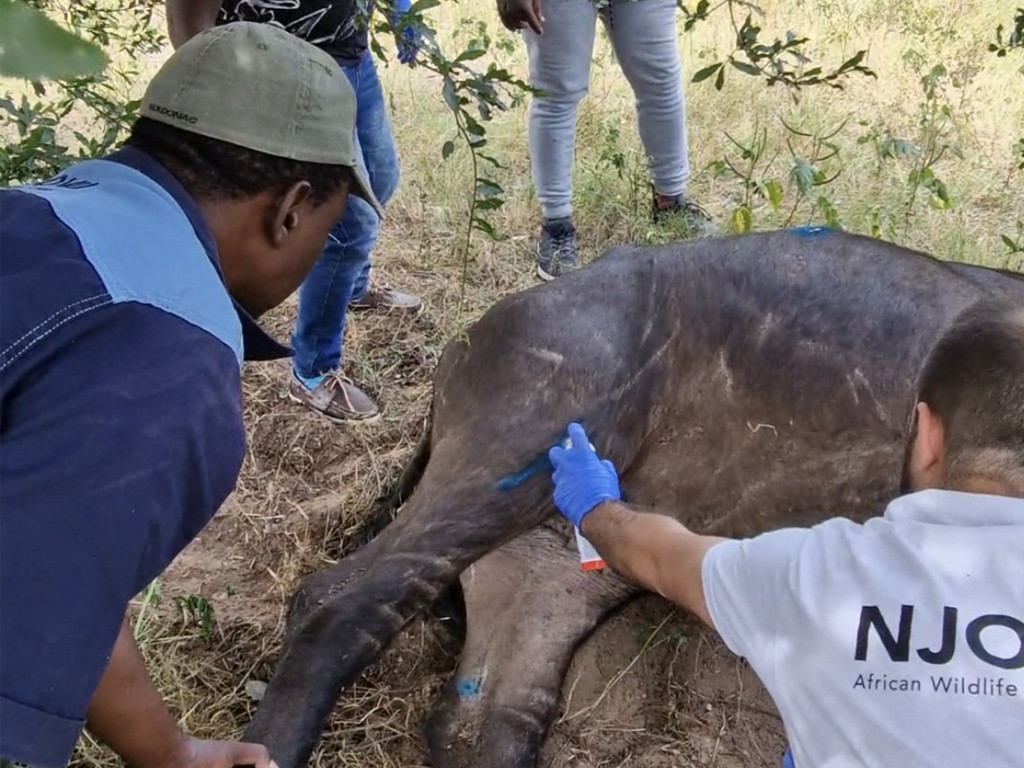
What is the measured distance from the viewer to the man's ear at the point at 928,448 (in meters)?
1.64

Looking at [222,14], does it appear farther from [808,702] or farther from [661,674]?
[808,702]

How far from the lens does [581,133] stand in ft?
17.9

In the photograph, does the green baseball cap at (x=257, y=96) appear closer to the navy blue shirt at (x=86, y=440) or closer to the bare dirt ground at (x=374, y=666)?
the navy blue shirt at (x=86, y=440)

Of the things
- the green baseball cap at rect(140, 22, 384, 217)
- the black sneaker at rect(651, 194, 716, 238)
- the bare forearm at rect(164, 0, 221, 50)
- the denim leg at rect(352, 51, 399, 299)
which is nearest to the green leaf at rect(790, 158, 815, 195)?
the black sneaker at rect(651, 194, 716, 238)

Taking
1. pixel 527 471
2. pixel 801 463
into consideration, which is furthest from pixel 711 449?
pixel 527 471

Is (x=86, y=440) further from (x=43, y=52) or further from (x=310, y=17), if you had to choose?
(x=310, y=17)

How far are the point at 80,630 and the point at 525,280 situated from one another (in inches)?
125

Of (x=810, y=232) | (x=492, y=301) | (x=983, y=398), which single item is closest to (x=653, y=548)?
(x=983, y=398)

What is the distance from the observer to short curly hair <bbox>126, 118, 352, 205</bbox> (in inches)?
69.7

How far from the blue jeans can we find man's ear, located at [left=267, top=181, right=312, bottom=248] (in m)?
1.42

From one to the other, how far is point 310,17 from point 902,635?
2.32 meters

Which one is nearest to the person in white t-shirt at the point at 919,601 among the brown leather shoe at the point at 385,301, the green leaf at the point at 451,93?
the green leaf at the point at 451,93

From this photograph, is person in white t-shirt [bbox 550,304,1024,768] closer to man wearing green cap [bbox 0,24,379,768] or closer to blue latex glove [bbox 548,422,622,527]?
blue latex glove [bbox 548,422,622,527]

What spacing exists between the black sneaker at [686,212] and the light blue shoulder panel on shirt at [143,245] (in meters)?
2.99
